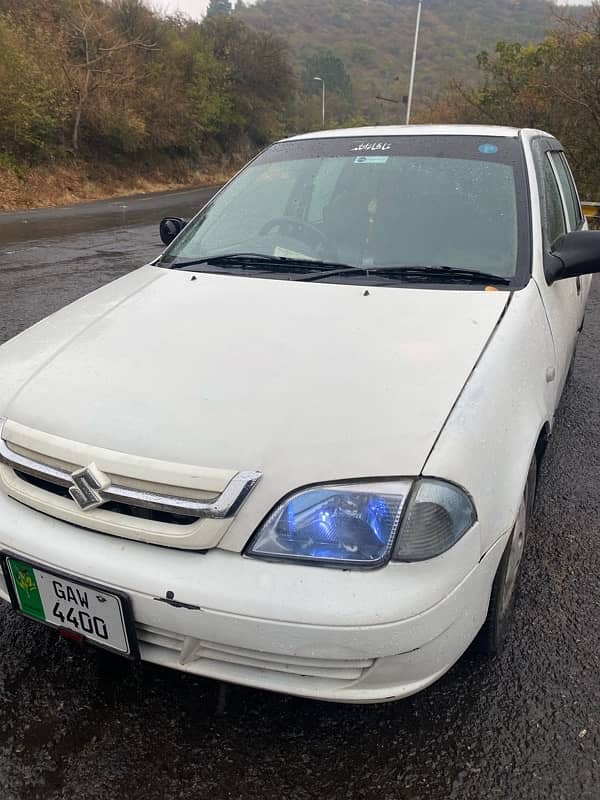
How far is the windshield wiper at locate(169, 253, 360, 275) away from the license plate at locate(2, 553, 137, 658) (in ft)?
4.83

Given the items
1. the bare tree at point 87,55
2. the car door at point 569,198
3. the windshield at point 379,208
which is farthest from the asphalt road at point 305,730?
the bare tree at point 87,55

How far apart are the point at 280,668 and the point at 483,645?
0.76 meters

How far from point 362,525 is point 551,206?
2.07 meters

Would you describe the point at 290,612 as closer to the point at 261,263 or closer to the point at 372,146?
the point at 261,263

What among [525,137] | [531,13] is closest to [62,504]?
[525,137]

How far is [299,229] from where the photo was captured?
9.16ft

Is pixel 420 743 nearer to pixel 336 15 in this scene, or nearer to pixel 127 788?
pixel 127 788

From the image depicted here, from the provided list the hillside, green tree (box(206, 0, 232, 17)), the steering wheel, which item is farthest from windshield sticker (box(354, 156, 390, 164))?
green tree (box(206, 0, 232, 17))

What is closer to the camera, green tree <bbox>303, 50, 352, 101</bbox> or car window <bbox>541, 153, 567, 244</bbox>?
car window <bbox>541, 153, 567, 244</bbox>

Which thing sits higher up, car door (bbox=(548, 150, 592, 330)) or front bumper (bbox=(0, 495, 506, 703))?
car door (bbox=(548, 150, 592, 330))

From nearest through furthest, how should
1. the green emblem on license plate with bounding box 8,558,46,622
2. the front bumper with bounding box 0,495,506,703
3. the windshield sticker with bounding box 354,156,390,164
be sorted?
the front bumper with bounding box 0,495,506,703 → the green emblem on license plate with bounding box 8,558,46,622 → the windshield sticker with bounding box 354,156,390,164

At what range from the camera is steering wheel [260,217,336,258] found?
268 centimetres

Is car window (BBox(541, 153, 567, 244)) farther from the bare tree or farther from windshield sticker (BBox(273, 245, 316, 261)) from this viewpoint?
the bare tree

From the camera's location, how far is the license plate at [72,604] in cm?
157
